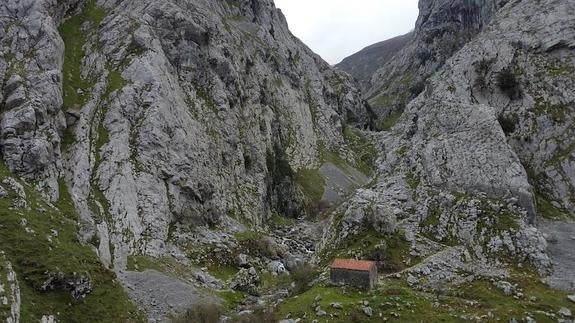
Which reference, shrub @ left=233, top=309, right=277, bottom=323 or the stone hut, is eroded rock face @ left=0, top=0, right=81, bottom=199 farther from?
the stone hut

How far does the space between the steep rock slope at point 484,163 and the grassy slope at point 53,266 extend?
27.5 metres

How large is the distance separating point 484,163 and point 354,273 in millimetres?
27521

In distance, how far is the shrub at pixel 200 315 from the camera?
48.1 m

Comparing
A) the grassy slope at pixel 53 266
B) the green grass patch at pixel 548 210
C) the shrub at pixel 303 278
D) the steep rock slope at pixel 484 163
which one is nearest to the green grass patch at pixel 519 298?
the steep rock slope at pixel 484 163

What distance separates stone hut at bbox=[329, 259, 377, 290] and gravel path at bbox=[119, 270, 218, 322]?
14.1 metres

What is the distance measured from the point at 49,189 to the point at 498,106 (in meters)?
67.8

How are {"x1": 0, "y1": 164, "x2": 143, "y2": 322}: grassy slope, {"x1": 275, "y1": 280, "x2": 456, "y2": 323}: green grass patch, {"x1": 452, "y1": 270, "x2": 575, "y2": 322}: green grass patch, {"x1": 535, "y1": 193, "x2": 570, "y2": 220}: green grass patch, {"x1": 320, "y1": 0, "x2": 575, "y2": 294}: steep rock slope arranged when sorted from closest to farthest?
{"x1": 0, "y1": 164, "x2": 143, "y2": 322}: grassy slope → {"x1": 275, "y1": 280, "x2": 456, "y2": 323}: green grass patch → {"x1": 452, "y1": 270, "x2": 575, "y2": 322}: green grass patch → {"x1": 320, "y1": 0, "x2": 575, "y2": 294}: steep rock slope → {"x1": 535, "y1": 193, "x2": 570, "y2": 220}: green grass patch

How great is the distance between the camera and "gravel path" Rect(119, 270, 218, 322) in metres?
51.7

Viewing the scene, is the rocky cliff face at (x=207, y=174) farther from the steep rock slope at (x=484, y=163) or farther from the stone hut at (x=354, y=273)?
the stone hut at (x=354, y=273)

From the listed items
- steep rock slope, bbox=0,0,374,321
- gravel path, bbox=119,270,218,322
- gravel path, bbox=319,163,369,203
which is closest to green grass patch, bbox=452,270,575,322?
gravel path, bbox=119,270,218,322

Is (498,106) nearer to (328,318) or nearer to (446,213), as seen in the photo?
(446,213)

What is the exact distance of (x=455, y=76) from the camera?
87.1m

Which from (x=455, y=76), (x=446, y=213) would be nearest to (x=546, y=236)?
(x=446, y=213)

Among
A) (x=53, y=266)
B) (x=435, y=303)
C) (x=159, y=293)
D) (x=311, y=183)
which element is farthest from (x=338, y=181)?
(x=53, y=266)
